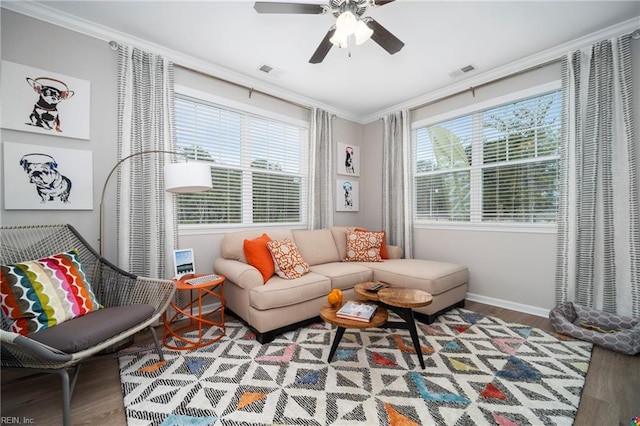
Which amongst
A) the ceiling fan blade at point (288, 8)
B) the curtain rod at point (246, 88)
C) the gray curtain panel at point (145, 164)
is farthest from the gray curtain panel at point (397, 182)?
the gray curtain panel at point (145, 164)

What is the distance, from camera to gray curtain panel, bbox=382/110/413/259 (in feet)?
12.9

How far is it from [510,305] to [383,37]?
3.09 meters

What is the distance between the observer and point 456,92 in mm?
3492

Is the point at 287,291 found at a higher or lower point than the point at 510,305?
higher

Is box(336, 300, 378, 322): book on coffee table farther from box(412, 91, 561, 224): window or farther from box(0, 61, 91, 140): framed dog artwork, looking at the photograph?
box(0, 61, 91, 140): framed dog artwork

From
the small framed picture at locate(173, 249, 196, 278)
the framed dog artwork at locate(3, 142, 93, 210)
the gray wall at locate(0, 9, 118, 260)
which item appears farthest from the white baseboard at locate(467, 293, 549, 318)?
the framed dog artwork at locate(3, 142, 93, 210)

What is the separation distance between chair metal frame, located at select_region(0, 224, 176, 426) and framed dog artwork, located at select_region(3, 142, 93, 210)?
296 mm

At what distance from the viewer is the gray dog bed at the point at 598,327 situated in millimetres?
2062

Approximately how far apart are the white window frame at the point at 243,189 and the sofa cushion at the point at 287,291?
983 mm

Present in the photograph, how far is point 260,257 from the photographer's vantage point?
8.69ft

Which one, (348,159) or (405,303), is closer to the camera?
(405,303)

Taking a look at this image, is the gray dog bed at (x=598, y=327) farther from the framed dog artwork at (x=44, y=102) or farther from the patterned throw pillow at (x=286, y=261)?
the framed dog artwork at (x=44, y=102)

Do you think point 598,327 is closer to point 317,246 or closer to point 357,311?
point 357,311

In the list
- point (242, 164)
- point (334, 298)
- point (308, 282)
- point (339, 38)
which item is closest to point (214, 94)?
point (242, 164)
